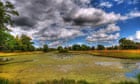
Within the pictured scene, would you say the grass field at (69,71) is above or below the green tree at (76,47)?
below

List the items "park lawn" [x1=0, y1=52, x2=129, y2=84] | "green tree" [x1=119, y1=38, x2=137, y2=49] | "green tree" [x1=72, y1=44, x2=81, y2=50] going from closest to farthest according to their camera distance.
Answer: "park lawn" [x1=0, y1=52, x2=129, y2=84], "green tree" [x1=119, y1=38, x2=137, y2=49], "green tree" [x1=72, y1=44, x2=81, y2=50]

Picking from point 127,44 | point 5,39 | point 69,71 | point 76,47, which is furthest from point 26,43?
point 69,71

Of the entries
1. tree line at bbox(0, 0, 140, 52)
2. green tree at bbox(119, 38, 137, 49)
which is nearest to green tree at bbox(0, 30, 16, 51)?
tree line at bbox(0, 0, 140, 52)

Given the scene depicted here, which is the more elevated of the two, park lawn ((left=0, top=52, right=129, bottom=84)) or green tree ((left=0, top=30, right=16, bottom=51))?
green tree ((left=0, top=30, right=16, bottom=51))

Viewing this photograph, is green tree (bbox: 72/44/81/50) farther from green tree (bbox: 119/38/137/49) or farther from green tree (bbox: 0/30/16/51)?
green tree (bbox: 0/30/16/51)

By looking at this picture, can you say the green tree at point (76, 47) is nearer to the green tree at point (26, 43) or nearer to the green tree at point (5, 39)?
the green tree at point (26, 43)

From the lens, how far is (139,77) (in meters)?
10.8

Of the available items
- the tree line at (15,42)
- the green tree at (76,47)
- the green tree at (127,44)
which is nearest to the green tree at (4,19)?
the tree line at (15,42)

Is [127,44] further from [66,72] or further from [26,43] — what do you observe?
[26,43]

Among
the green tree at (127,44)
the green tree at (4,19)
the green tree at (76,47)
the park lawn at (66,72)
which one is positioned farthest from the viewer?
the green tree at (76,47)

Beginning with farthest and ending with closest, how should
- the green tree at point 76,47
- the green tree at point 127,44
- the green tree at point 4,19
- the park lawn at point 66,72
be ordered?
the green tree at point 76,47, the green tree at point 127,44, the green tree at point 4,19, the park lawn at point 66,72

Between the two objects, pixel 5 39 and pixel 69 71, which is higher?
pixel 5 39

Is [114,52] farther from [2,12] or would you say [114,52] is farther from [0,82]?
[0,82]

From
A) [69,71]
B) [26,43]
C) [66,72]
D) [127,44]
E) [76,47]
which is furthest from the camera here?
[26,43]
